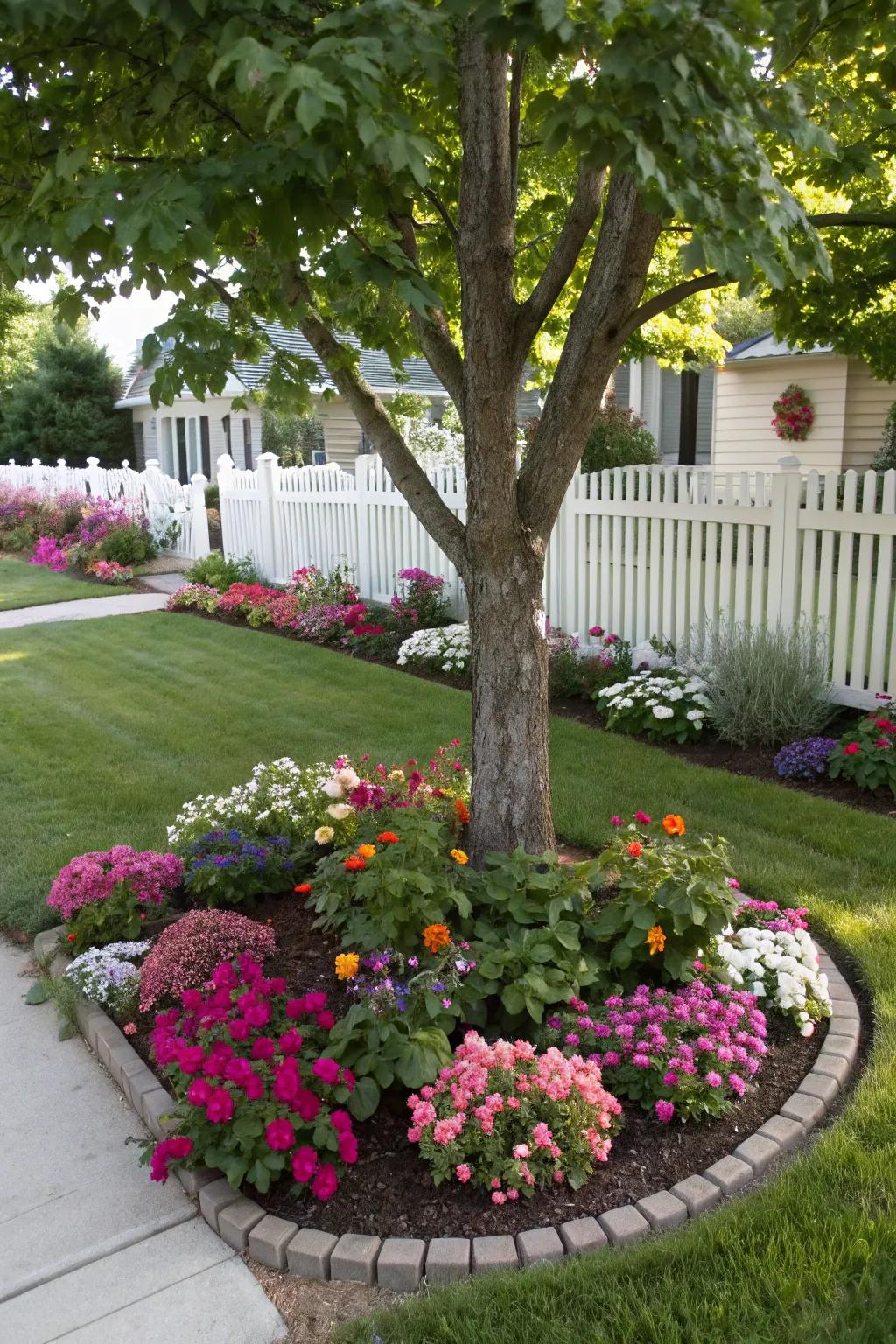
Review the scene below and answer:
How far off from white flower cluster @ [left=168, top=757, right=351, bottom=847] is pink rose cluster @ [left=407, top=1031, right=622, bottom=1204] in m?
1.96

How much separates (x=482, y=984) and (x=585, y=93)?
8.10ft

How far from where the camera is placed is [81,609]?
1288 centimetres

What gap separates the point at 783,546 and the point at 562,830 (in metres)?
2.82

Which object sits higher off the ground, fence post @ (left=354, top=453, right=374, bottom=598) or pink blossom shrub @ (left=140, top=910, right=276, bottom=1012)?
fence post @ (left=354, top=453, right=374, bottom=598)

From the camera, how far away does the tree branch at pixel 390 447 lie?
4.18m

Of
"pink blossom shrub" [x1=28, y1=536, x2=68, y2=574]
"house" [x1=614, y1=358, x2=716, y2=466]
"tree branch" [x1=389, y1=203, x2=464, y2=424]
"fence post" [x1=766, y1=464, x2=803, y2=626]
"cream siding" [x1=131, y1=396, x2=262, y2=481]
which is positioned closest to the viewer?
"tree branch" [x1=389, y1=203, x2=464, y2=424]

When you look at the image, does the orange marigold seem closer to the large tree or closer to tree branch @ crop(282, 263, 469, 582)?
the large tree

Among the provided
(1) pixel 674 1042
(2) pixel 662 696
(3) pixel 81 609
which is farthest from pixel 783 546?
(3) pixel 81 609

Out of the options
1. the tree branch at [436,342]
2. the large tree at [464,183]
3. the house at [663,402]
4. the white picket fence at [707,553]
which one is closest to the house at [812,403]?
the house at [663,402]

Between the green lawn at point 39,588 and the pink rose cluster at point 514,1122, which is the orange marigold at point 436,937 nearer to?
the pink rose cluster at point 514,1122

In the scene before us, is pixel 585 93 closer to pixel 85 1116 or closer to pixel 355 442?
pixel 85 1116

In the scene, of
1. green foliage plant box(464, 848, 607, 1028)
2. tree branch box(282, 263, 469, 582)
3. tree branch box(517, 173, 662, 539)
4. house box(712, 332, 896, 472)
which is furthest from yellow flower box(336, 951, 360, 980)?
house box(712, 332, 896, 472)

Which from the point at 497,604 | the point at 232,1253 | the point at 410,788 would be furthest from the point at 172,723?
the point at 232,1253

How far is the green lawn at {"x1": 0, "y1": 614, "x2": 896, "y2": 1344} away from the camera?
235 cm
